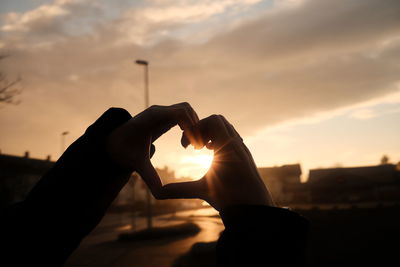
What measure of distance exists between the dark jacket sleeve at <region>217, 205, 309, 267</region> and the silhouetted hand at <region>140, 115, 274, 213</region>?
0.08m

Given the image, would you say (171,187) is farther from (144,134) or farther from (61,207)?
(61,207)

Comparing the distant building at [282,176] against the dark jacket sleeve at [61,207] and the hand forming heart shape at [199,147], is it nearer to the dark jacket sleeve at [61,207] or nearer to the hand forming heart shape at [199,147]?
the hand forming heart shape at [199,147]

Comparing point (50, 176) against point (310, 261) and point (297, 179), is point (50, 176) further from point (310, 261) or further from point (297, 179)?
point (297, 179)

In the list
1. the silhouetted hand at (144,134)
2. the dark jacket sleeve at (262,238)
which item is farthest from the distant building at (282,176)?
the dark jacket sleeve at (262,238)

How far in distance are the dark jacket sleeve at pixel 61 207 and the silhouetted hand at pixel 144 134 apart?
0.05 m

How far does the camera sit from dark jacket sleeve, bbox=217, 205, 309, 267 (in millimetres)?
1349

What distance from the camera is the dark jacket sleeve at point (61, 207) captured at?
4.86 feet

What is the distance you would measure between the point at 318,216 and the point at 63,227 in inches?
703

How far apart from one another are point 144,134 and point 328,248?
1106 centimetres

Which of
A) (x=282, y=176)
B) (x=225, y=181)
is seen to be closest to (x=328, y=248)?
(x=225, y=181)

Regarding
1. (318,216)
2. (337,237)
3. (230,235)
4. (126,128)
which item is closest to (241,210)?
(230,235)

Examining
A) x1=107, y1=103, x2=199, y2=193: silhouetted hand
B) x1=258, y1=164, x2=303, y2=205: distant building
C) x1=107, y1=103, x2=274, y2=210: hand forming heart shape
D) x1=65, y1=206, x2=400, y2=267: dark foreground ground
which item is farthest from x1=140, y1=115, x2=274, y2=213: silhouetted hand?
x1=258, y1=164, x2=303, y2=205: distant building

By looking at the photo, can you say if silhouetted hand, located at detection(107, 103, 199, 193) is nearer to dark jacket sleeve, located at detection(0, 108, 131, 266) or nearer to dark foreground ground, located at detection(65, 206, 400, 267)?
dark jacket sleeve, located at detection(0, 108, 131, 266)

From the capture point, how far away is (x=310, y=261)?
948 centimetres
